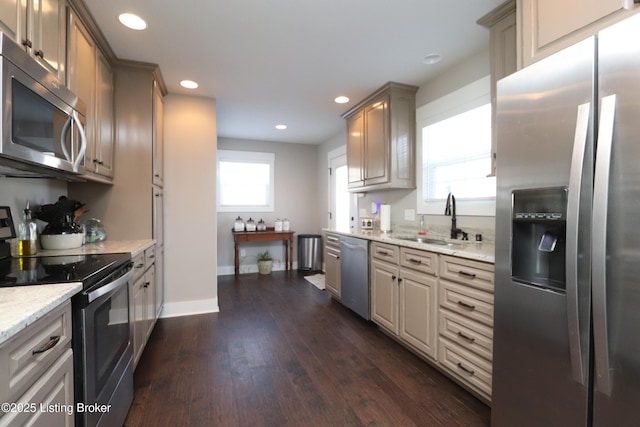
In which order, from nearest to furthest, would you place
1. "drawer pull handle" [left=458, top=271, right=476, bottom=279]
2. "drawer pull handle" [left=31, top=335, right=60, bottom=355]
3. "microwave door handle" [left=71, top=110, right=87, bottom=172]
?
"drawer pull handle" [left=31, top=335, right=60, bottom=355] → "microwave door handle" [left=71, top=110, right=87, bottom=172] → "drawer pull handle" [left=458, top=271, right=476, bottom=279]

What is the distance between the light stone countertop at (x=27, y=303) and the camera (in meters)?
0.77

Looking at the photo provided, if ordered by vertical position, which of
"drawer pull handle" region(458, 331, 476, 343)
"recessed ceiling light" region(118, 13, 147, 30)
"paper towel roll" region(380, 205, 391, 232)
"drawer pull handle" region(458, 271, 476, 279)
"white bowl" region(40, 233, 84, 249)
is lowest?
"drawer pull handle" region(458, 331, 476, 343)

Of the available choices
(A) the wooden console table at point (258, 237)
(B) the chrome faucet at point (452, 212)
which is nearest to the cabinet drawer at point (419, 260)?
(B) the chrome faucet at point (452, 212)

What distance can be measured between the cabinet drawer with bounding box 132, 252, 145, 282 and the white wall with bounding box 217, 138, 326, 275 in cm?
326

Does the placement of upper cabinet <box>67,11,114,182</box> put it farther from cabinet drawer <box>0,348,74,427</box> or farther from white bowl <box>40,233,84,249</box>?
cabinet drawer <box>0,348,74,427</box>

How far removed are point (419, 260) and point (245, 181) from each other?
13.6ft

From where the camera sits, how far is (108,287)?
1.41m

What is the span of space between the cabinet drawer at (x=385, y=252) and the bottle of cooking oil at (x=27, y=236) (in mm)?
2549

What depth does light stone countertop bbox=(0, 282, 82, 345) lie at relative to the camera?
0.77m

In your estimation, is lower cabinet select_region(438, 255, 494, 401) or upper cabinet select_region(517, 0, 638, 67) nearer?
upper cabinet select_region(517, 0, 638, 67)

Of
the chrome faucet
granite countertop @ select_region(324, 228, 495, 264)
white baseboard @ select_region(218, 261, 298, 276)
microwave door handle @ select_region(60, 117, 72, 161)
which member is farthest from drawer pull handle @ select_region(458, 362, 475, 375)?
white baseboard @ select_region(218, 261, 298, 276)

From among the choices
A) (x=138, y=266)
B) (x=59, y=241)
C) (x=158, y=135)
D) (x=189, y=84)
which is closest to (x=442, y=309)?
(x=138, y=266)

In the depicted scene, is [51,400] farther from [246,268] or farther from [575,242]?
[246,268]

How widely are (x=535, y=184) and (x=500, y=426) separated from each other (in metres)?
1.15
